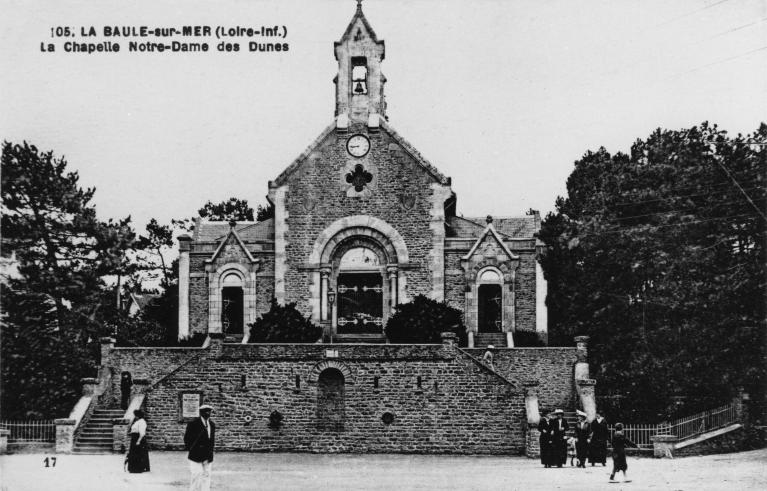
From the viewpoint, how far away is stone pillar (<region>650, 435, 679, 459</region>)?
101 ft

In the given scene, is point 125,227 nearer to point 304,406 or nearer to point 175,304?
point 175,304

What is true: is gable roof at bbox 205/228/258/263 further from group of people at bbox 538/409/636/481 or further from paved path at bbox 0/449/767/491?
group of people at bbox 538/409/636/481

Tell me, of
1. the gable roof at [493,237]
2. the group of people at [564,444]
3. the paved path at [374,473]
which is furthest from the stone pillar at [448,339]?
the gable roof at [493,237]

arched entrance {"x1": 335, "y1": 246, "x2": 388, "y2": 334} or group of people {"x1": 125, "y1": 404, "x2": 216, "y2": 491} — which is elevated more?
arched entrance {"x1": 335, "y1": 246, "x2": 388, "y2": 334}


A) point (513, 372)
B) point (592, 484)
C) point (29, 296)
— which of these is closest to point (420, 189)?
point (513, 372)

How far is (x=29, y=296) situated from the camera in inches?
1551

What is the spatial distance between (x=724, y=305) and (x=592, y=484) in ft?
37.7

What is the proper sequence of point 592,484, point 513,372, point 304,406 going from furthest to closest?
point 513,372
point 304,406
point 592,484

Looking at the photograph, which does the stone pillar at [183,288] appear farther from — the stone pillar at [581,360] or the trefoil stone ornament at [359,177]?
the stone pillar at [581,360]

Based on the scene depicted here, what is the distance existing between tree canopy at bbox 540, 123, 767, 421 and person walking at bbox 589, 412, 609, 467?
278 inches

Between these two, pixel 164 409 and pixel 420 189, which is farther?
pixel 420 189

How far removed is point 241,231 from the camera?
147 feet

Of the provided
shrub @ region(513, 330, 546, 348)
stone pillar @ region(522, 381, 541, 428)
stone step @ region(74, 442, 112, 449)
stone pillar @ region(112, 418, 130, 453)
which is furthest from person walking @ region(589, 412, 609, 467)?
stone step @ region(74, 442, 112, 449)

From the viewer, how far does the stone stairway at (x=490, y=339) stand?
3919cm
